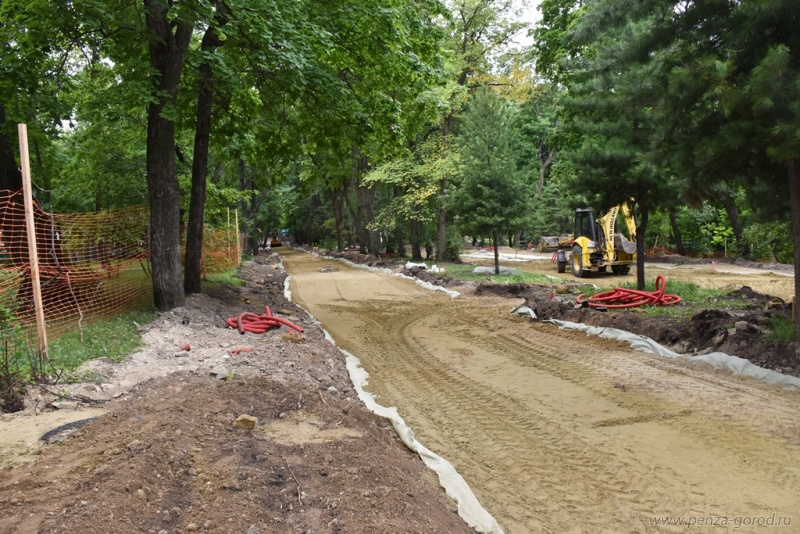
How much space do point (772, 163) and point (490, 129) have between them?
1303 cm

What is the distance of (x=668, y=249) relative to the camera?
3472cm

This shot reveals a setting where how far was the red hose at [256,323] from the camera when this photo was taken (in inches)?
370

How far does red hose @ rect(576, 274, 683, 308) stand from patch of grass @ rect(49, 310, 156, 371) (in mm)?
8630

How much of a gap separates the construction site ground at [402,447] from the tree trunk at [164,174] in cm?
164

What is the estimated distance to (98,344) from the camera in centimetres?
711

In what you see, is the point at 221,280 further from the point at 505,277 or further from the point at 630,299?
the point at 630,299

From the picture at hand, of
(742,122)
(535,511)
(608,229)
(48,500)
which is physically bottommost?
(535,511)

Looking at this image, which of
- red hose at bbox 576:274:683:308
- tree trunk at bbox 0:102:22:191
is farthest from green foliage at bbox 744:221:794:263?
tree trunk at bbox 0:102:22:191

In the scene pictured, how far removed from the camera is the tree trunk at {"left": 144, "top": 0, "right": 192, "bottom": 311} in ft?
31.9

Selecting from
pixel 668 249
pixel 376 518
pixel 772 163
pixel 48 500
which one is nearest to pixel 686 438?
pixel 376 518

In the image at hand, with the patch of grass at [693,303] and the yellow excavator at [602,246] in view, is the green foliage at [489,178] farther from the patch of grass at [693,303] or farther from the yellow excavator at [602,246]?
the patch of grass at [693,303]

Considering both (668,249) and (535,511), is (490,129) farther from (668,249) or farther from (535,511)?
(668,249)

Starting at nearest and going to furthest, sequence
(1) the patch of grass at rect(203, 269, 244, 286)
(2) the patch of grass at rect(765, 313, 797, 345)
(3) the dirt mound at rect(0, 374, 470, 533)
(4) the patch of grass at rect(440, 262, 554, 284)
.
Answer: (3) the dirt mound at rect(0, 374, 470, 533) < (2) the patch of grass at rect(765, 313, 797, 345) < (1) the patch of grass at rect(203, 269, 244, 286) < (4) the patch of grass at rect(440, 262, 554, 284)

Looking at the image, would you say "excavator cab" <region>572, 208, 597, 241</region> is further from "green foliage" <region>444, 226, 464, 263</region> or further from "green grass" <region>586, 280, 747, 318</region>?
"green foliage" <region>444, 226, 464, 263</region>
